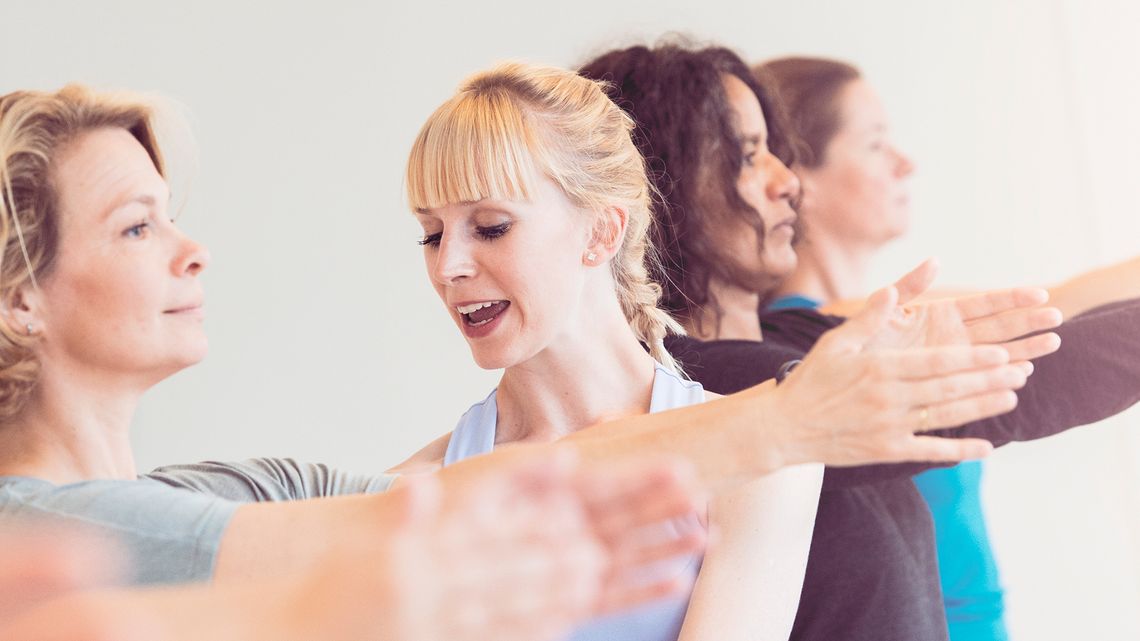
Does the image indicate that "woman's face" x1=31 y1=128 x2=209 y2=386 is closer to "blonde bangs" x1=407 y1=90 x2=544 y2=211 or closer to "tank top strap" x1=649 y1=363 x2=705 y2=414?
"blonde bangs" x1=407 y1=90 x2=544 y2=211

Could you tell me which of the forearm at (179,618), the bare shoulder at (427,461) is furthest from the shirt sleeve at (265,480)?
the forearm at (179,618)

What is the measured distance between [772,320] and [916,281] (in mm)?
804

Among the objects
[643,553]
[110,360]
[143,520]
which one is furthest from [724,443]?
[110,360]

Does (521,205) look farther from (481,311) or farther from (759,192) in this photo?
(759,192)

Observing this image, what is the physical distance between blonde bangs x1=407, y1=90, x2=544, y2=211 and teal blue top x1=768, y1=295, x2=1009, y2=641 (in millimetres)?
761

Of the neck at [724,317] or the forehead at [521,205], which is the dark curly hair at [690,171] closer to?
the neck at [724,317]

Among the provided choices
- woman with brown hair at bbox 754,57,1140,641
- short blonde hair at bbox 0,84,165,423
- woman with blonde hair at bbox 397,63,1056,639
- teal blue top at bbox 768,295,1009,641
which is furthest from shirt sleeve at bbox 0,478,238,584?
woman with brown hair at bbox 754,57,1140,641

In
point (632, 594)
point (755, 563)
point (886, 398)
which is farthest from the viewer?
point (755, 563)

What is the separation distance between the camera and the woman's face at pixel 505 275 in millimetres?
1335

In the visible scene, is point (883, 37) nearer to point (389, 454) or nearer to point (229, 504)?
point (389, 454)

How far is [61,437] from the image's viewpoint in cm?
110

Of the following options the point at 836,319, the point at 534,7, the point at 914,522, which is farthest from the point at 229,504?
the point at 534,7

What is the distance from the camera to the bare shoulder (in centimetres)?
146

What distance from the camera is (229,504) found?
3.31ft
